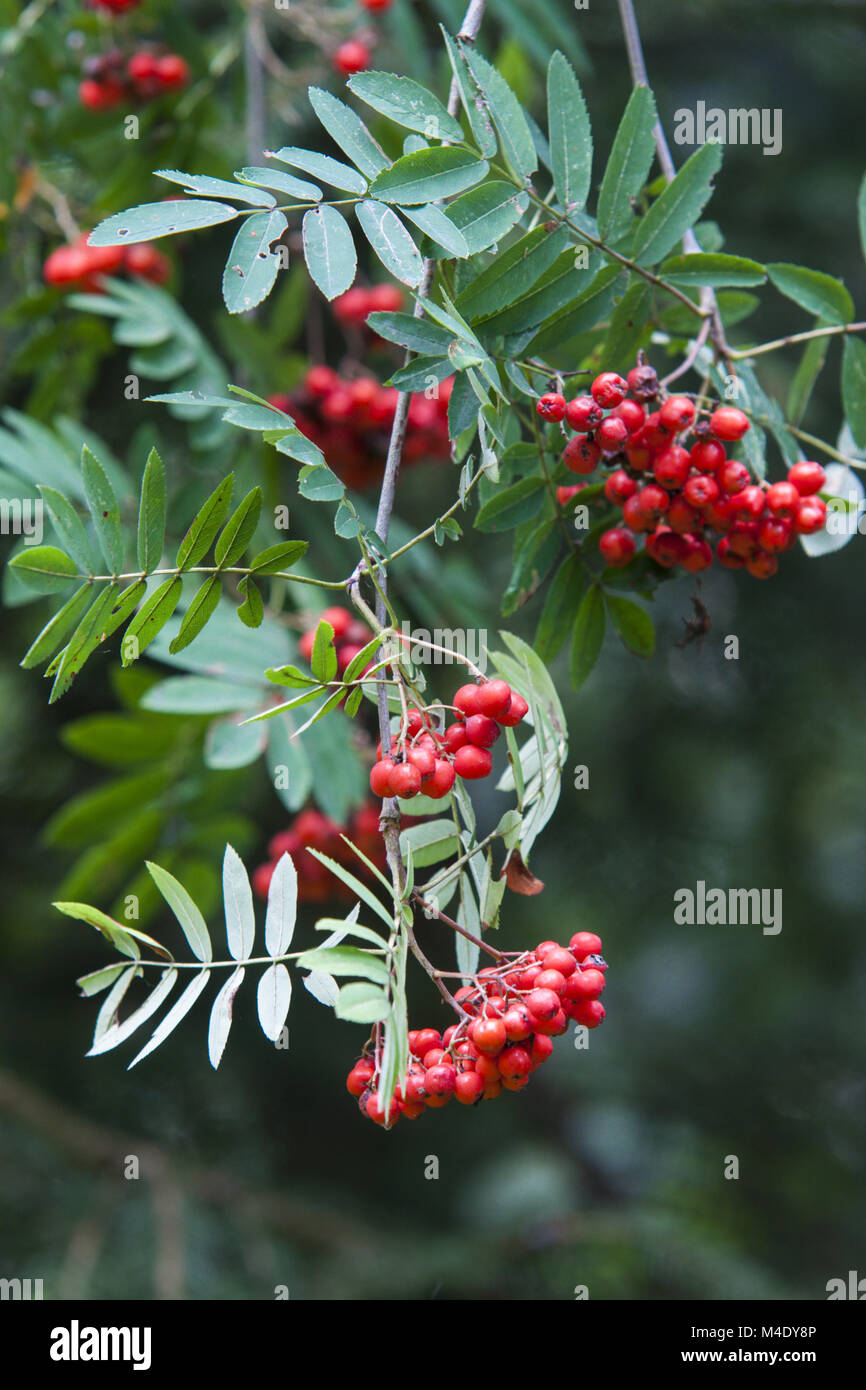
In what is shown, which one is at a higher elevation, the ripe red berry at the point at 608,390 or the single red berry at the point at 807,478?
the ripe red berry at the point at 608,390

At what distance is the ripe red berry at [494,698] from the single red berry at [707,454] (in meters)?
0.32

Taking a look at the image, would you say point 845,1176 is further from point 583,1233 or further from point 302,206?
point 302,206

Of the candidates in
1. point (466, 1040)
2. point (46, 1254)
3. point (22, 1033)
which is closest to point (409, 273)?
point (466, 1040)

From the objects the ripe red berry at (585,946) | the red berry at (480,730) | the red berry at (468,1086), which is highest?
the red berry at (480,730)

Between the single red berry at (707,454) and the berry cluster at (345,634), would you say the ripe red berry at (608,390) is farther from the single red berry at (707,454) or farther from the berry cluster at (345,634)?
the berry cluster at (345,634)

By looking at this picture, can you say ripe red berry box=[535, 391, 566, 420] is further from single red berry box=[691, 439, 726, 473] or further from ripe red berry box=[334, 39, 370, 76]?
ripe red berry box=[334, 39, 370, 76]

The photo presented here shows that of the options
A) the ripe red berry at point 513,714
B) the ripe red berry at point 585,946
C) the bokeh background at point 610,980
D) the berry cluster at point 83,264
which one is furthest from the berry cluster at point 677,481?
the berry cluster at point 83,264

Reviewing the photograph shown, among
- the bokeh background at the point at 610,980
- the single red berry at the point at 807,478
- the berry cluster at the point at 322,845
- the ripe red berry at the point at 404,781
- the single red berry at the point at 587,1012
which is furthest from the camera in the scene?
the bokeh background at the point at 610,980

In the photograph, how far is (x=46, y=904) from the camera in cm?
286

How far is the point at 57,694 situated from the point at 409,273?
37 cm

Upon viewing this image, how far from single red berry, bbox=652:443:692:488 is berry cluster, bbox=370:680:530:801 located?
27 cm

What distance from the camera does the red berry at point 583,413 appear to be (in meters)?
0.96
